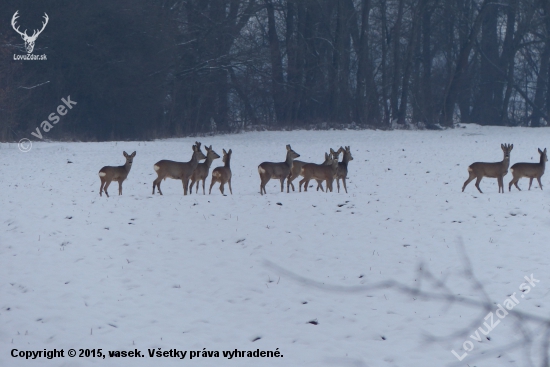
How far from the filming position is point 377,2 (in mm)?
43781

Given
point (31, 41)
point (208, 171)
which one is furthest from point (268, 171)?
point (31, 41)

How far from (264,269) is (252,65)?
3029 centimetres

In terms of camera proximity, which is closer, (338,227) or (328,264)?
(328,264)

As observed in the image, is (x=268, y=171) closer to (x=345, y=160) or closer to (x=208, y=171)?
(x=208, y=171)

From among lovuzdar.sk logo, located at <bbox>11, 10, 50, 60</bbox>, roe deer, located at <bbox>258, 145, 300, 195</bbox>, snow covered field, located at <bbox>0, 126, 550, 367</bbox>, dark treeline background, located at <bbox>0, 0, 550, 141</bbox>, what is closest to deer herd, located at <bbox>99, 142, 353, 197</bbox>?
roe deer, located at <bbox>258, 145, 300, 195</bbox>

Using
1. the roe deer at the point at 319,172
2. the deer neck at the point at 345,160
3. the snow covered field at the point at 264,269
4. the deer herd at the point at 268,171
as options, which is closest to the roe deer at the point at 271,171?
the deer herd at the point at 268,171

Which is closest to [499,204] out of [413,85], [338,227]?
[338,227]

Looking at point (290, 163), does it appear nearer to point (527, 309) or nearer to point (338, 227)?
point (338, 227)

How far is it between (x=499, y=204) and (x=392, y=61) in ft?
104

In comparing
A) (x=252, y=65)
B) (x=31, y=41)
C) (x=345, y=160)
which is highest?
(x=31, y=41)

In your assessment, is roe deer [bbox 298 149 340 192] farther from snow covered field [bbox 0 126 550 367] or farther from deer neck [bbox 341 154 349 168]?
deer neck [bbox 341 154 349 168]

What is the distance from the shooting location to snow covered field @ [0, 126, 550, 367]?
7.76m

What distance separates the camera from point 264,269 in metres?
10.0

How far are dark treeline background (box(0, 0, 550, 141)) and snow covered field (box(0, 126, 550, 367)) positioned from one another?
58.4 feet
